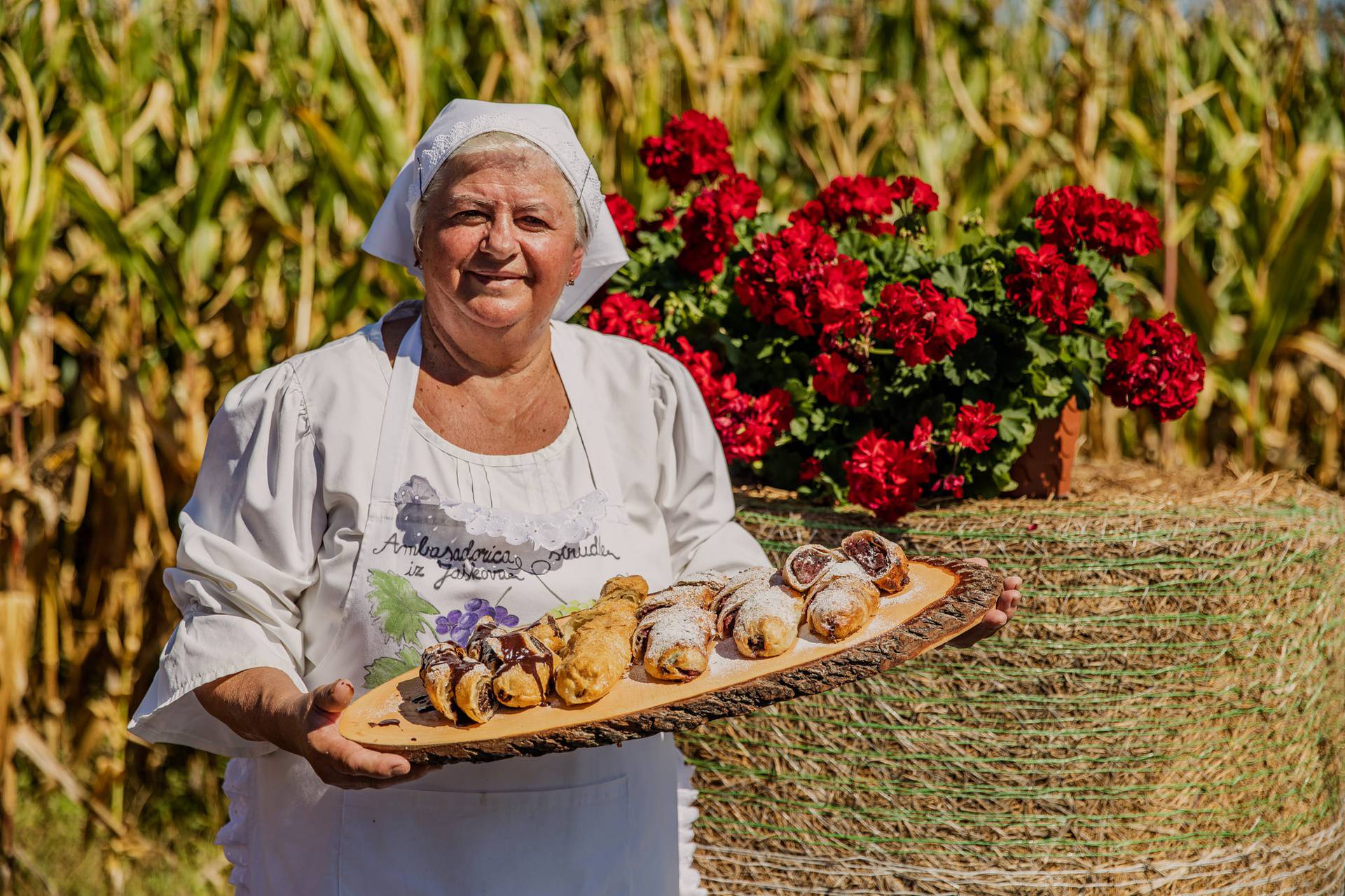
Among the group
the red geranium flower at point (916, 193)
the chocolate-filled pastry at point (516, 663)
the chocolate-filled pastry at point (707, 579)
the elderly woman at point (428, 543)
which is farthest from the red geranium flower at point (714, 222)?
the chocolate-filled pastry at point (516, 663)

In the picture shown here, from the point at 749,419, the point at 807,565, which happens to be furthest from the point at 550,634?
the point at 749,419

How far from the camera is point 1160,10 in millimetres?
4027

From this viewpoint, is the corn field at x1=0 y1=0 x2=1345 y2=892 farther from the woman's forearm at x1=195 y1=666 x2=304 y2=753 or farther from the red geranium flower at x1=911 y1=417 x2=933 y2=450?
the woman's forearm at x1=195 y1=666 x2=304 y2=753

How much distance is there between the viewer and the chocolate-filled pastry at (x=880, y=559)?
171 centimetres

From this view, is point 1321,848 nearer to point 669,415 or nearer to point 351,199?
point 669,415

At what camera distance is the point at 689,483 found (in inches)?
79.5

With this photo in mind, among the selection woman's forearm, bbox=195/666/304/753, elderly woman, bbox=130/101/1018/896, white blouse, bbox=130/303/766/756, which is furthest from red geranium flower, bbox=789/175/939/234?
woman's forearm, bbox=195/666/304/753

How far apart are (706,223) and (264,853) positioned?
1.70m

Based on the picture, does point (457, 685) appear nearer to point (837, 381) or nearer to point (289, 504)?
point (289, 504)

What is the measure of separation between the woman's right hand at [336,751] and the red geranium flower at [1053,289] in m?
1.65

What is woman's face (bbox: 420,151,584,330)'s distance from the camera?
1.75 m

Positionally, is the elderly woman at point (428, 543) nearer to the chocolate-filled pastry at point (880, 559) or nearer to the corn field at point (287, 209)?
the chocolate-filled pastry at point (880, 559)

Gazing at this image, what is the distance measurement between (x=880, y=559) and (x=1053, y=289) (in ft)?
3.47

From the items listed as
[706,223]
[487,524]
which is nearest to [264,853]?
[487,524]
